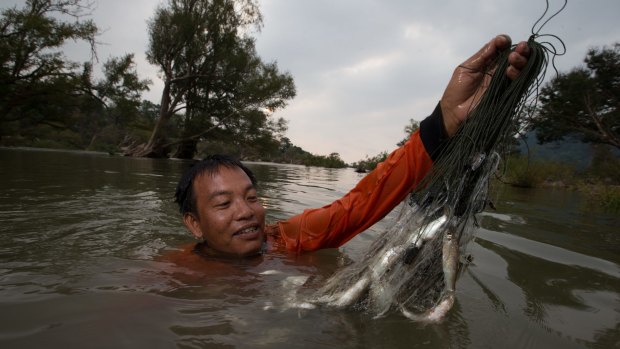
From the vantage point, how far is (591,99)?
17984mm

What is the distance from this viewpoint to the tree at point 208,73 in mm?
22891

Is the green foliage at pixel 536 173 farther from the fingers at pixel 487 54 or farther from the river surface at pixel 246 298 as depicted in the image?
the fingers at pixel 487 54

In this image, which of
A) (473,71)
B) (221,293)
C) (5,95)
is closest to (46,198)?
(221,293)

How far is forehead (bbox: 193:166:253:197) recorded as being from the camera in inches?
95.1

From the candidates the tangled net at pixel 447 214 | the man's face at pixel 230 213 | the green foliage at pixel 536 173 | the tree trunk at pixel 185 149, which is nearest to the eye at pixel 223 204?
the man's face at pixel 230 213

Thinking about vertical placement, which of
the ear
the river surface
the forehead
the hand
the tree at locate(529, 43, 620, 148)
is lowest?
the river surface

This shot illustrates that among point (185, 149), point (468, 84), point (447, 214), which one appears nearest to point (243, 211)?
point (447, 214)

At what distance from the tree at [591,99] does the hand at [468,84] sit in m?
18.7

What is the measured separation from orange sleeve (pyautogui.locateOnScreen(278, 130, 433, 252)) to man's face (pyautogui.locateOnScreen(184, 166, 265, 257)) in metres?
0.35

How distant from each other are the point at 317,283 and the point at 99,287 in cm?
116

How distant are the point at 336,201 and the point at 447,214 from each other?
0.88 meters

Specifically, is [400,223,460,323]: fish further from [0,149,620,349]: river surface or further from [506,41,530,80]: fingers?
[506,41,530,80]: fingers

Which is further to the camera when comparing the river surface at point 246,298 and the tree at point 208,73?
the tree at point 208,73

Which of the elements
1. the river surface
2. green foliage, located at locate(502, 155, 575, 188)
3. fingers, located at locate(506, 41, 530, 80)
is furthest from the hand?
green foliage, located at locate(502, 155, 575, 188)
